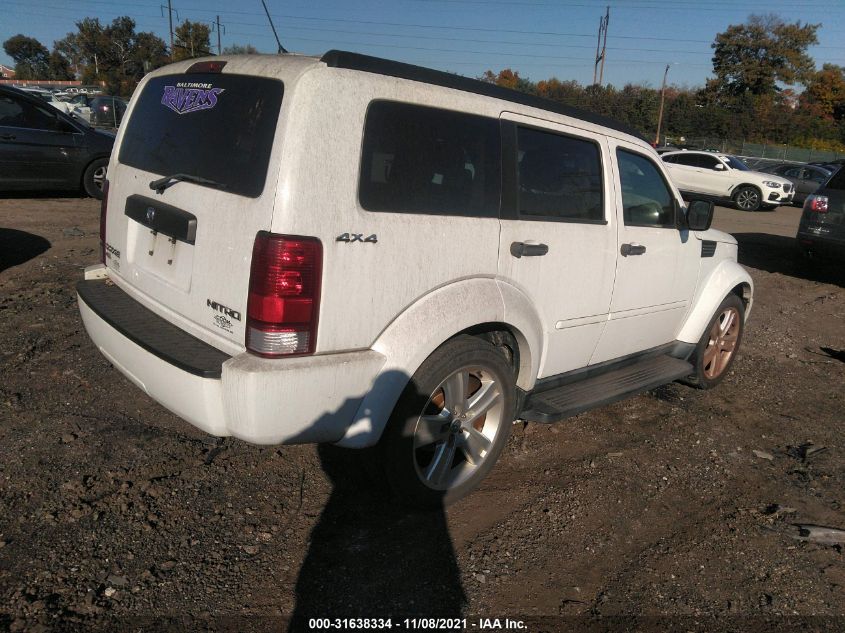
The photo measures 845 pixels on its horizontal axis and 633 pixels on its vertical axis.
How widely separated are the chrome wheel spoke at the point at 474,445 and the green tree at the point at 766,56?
70250 mm

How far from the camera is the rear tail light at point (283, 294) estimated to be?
2385 mm

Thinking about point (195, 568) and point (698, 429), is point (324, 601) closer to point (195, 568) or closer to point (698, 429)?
point (195, 568)

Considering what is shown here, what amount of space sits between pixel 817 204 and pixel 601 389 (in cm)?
694

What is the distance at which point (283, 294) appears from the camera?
2.41 m

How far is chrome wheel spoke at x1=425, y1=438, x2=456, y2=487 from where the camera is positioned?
3.10 m

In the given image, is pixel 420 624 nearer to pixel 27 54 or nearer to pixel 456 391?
pixel 456 391

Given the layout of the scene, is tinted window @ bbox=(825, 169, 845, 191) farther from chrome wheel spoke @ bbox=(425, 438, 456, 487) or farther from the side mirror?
chrome wheel spoke @ bbox=(425, 438, 456, 487)

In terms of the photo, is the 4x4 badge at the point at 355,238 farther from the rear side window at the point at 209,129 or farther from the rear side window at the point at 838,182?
the rear side window at the point at 838,182

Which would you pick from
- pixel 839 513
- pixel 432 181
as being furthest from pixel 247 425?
pixel 839 513

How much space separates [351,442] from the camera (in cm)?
271

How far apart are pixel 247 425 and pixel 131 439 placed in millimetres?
1434

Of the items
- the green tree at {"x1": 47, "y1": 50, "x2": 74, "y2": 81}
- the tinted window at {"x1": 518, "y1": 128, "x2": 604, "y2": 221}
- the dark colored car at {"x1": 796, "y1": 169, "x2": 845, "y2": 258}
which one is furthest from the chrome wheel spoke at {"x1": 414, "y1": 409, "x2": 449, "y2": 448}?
the green tree at {"x1": 47, "y1": 50, "x2": 74, "y2": 81}

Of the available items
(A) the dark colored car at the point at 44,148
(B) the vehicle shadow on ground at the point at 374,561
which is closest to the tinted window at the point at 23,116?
(A) the dark colored car at the point at 44,148

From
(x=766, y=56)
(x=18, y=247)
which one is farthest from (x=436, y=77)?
(x=766, y=56)
